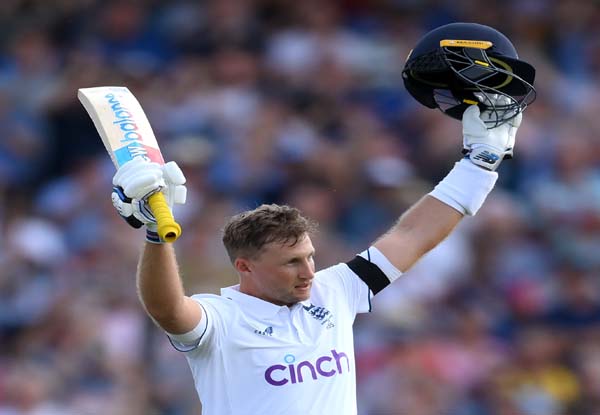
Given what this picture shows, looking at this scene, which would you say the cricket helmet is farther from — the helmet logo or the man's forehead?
the man's forehead

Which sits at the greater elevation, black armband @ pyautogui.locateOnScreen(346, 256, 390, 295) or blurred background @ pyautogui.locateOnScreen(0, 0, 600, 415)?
blurred background @ pyautogui.locateOnScreen(0, 0, 600, 415)

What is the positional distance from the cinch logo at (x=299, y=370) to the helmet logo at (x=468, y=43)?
53.6 inches

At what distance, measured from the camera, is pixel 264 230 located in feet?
14.9

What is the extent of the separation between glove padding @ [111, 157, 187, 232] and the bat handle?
2cm

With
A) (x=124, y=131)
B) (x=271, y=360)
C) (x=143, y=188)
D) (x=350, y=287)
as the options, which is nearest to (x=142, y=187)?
(x=143, y=188)

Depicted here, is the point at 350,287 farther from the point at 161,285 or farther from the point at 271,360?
the point at 161,285

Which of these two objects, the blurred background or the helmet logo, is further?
the blurred background

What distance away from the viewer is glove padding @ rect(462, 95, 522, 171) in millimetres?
4953

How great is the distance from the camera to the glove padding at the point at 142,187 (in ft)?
12.9

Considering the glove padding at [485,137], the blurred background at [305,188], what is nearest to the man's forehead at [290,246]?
the glove padding at [485,137]

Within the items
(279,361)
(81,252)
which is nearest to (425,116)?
(81,252)

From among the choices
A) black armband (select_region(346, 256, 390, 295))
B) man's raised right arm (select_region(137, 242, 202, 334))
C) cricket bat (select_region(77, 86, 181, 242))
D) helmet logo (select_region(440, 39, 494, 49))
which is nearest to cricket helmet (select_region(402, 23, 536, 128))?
helmet logo (select_region(440, 39, 494, 49))

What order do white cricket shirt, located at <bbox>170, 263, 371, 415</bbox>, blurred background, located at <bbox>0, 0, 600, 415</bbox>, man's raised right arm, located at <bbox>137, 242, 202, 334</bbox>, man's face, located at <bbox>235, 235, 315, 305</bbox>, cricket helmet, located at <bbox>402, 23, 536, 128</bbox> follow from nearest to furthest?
man's raised right arm, located at <bbox>137, 242, 202, 334</bbox>
white cricket shirt, located at <bbox>170, 263, 371, 415</bbox>
man's face, located at <bbox>235, 235, 315, 305</bbox>
cricket helmet, located at <bbox>402, 23, 536, 128</bbox>
blurred background, located at <bbox>0, 0, 600, 415</bbox>

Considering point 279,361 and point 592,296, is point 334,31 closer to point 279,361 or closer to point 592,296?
point 592,296
